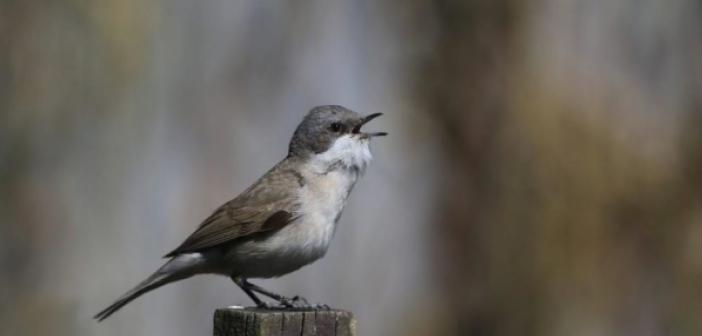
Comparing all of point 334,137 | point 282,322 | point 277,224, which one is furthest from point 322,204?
point 282,322

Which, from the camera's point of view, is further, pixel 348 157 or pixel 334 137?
pixel 334 137

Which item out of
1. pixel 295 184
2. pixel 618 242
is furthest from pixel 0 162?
pixel 618 242

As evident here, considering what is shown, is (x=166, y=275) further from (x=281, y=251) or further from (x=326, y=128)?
(x=326, y=128)

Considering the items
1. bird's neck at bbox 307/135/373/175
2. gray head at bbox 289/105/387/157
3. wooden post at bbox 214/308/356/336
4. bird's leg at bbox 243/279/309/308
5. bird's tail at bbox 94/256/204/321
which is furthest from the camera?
gray head at bbox 289/105/387/157

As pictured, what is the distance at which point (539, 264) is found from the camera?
9.32 metres

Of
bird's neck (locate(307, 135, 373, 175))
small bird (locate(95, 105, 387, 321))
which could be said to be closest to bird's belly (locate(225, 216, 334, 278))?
small bird (locate(95, 105, 387, 321))

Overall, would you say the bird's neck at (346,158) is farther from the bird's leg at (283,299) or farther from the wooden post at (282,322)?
the wooden post at (282,322)

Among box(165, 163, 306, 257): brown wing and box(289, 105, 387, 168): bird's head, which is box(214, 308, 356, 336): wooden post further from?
box(289, 105, 387, 168): bird's head

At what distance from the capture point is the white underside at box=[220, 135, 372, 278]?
6.33 m

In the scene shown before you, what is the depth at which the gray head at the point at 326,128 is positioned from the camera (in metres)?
6.90

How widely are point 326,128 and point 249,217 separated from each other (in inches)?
30.7

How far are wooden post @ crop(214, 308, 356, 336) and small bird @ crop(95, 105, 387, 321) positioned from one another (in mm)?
1696

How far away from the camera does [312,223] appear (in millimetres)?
6371

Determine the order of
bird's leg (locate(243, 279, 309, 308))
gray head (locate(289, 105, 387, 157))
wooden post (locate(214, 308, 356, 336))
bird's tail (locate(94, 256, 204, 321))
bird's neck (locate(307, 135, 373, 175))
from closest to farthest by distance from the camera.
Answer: wooden post (locate(214, 308, 356, 336)) < bird's leg (locate(243, 279, 309, 308)) < bird's tail (locate(94, 256, 204, 321)) < bird's neck (locate(307, 135, 373, 175)) < gray head (locate(289, 105, 387, 157))
